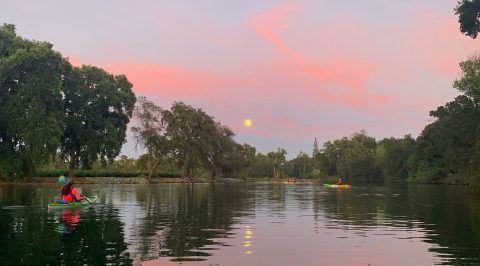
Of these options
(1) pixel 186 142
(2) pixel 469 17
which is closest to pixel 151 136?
(1) pixel 186 142

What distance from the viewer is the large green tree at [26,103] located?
7019 centimetres

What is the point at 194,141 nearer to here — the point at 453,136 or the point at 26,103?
the point at 26,103

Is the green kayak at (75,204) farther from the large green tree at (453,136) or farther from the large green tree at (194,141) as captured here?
the large green tree at (194,141)

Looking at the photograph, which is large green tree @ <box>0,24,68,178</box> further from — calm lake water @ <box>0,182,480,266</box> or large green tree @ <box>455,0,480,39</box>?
large green tree @ <box>455,0,480,39</box>

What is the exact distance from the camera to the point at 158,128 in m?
114

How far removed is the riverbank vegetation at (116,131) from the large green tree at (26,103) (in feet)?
0.47

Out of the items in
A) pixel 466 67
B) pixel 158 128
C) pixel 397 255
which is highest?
pixel 466 67

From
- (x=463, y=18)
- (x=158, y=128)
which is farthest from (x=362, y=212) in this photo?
(x=158, y=128)

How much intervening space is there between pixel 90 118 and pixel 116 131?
16.8 ft

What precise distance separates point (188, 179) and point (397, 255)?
103m

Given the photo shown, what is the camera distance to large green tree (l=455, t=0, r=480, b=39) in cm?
4934

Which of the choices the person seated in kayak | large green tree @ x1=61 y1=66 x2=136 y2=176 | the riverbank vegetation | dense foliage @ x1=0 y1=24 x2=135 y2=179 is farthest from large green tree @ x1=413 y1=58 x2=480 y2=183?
the person seated in kayak

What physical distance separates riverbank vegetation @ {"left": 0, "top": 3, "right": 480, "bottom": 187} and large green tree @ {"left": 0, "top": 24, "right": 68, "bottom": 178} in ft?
0.47

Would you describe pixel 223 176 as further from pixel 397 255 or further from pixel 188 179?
pixel 397 255
